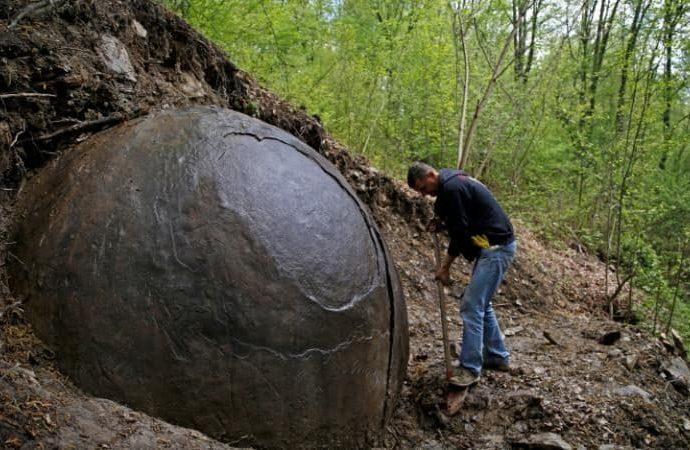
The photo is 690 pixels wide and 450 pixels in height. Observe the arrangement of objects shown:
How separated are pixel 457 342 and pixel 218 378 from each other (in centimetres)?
322

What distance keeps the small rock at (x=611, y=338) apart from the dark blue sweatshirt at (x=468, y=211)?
213 centimetres

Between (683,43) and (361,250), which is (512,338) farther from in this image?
(683,43)

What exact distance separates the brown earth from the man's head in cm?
148

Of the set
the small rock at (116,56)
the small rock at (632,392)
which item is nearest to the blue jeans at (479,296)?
the small rock at (632,392)

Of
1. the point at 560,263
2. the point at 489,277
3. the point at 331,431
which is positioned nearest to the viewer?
the point at 331,431

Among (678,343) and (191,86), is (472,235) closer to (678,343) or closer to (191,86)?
(191,86)

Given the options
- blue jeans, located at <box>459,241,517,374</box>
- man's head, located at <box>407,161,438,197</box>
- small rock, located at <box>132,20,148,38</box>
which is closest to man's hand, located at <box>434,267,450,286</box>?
blue jeans, located at <box>459,241,517,374</box>

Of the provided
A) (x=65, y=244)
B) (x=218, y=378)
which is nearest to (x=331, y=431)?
(x=218, y=378)

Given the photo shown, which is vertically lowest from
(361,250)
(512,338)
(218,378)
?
(512,338)

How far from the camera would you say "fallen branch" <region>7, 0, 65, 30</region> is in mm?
3279

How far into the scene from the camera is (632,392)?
4367 millimetres

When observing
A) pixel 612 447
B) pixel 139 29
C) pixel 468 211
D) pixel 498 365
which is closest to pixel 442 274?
pixel 468 211

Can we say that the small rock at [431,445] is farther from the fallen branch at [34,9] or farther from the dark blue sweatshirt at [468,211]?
the fallen branch at [34,9]

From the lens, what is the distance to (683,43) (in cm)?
706
